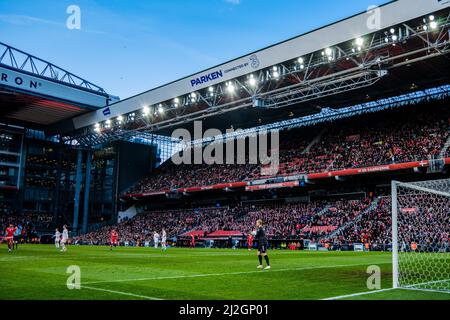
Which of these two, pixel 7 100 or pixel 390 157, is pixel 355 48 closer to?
pixel 390 157

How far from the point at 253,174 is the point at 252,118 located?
732 centimetres

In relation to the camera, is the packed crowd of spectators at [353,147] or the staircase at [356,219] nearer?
the staircase at [356,219]

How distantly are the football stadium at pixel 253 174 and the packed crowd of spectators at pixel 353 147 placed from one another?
21cm

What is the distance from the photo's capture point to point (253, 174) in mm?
50469

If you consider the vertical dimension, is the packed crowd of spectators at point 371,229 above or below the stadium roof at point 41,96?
below

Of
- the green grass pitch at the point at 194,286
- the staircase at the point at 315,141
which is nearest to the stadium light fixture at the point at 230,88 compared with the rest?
the staircase at the point at 315,141

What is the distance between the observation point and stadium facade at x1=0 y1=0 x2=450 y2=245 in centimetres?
3119

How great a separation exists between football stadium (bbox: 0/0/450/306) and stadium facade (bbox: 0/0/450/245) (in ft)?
0.60

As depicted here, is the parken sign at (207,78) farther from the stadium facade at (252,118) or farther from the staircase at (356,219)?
the staircase at (356,219)

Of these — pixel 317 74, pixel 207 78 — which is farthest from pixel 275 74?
pixel 207 78

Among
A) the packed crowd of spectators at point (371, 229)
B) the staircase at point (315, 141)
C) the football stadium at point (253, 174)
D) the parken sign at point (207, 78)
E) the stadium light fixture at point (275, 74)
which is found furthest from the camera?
the staircase at point (315, 141)

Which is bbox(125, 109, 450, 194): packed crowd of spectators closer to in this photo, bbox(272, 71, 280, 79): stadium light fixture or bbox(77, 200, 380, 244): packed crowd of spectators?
bbox(77, 200, 380, 244): packed crowd of spectators

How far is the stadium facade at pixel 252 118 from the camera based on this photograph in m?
31.2
